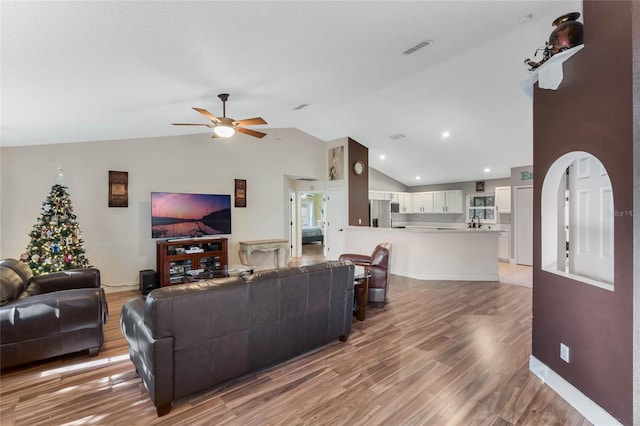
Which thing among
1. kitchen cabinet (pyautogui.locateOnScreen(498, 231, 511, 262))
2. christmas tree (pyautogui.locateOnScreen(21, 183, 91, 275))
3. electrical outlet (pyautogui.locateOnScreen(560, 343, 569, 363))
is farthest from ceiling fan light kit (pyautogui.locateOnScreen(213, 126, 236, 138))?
kitchen cabinet (pyautogui.locateOnScreen(498, 231, 511, 262))

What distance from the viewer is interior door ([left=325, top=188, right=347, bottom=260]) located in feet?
24.4

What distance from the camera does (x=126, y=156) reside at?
514cm

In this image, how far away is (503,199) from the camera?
7699mm

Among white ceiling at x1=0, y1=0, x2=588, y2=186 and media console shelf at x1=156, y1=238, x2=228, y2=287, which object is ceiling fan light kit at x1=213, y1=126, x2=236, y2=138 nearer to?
white ceiling at x1=0, y1=0, x2=588, y2=186

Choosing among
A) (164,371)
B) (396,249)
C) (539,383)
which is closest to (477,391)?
(539,383)

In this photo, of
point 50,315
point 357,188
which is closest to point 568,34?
point 50,315

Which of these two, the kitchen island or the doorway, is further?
the doorway

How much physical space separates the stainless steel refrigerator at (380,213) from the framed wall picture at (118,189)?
5.97 m

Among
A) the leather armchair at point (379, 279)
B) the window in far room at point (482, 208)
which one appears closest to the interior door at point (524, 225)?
the window in far room at point (482, 208)

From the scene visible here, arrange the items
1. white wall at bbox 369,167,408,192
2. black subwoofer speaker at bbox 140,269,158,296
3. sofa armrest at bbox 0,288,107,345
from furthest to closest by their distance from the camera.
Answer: white wall at bbox 369,167,408,192 → black subwoofer speaker at bbox 140,269,158,296 → sofa armrest at bbox 0,288,107,345

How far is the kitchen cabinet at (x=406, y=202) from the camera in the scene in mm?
9938

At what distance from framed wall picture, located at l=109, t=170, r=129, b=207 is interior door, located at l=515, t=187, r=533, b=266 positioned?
8.41 metres

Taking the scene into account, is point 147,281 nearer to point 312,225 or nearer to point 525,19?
point 525,19

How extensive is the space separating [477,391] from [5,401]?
3.48 m
